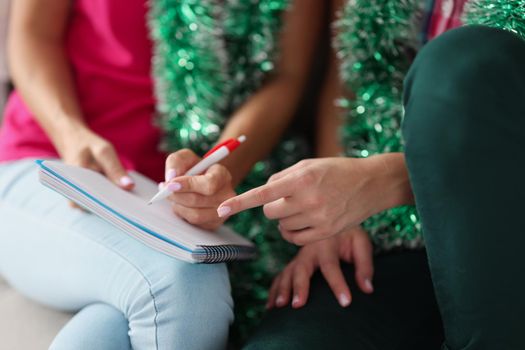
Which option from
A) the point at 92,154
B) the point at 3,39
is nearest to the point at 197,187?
the point at 92,154

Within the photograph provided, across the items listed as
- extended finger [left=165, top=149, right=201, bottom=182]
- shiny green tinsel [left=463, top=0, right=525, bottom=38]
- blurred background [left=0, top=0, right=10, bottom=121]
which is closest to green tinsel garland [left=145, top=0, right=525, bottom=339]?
shiny green tinsel [left=463, top=0, right=525, bottom=38]

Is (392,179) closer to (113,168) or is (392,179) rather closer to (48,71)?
(113,168)

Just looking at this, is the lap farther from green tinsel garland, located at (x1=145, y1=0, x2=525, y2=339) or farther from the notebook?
green tinsel garland, located at (x1=145, y1=0, x2=525, y2=339)

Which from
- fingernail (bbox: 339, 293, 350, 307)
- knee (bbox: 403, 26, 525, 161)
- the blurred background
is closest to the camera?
knee (bbox: 403, 26, 525, 161)

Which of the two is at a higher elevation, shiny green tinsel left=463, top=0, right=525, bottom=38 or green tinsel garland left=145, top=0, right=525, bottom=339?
shiny green tinsel left=463, top=0, right=525, bottom=38

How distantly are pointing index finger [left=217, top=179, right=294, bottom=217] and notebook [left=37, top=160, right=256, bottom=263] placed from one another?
0.18ft

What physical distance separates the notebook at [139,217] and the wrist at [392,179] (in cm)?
19

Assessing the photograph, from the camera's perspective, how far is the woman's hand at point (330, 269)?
0.77 meters

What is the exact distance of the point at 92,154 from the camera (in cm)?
83

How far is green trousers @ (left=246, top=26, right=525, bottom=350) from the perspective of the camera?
0.54m

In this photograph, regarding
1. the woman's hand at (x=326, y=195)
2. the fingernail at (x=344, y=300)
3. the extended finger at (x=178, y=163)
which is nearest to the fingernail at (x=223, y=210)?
the woman's hand at (x=326, y=195)

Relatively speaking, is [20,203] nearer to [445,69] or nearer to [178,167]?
[178,167]

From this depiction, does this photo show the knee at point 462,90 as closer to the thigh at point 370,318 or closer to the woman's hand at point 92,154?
the thigh at point 370,318

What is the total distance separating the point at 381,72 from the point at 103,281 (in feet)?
1.60
